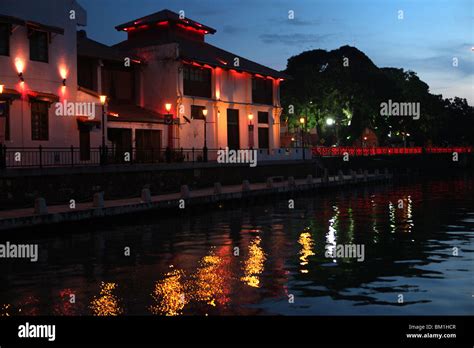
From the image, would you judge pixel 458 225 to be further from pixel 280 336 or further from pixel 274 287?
pixel 280 336

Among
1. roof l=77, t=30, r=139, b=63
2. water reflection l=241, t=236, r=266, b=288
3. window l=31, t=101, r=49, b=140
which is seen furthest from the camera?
roof l=77, t=30, r=139, b=63

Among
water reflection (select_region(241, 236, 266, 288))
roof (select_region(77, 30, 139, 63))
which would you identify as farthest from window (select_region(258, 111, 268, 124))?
water reflection (select_region(241, 236, 266, 288))

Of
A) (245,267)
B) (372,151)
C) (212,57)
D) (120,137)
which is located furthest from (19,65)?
(372,151)

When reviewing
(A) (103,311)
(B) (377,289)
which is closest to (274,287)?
(B) (377,289)

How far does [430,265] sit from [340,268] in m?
2.45

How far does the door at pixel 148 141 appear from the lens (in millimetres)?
41844

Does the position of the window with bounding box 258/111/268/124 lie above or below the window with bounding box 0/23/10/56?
below

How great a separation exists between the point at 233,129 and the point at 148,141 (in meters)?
10.6

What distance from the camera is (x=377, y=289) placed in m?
13.9

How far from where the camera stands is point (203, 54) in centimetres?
5081

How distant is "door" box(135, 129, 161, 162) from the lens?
4184 centimetres

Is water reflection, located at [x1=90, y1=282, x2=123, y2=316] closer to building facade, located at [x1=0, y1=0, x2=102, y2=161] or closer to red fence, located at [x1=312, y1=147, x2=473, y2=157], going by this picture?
building facade, located at [x1=0, y1=0, x2=102, y2=161]

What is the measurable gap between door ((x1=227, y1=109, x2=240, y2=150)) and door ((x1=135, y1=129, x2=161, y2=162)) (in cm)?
874

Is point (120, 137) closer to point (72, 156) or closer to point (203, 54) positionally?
point (203, 54)
